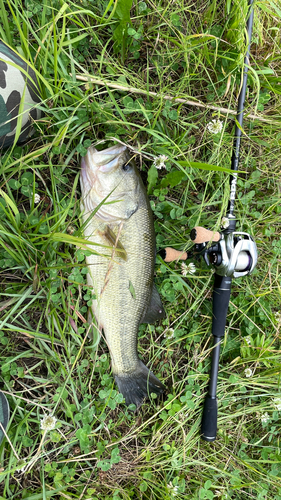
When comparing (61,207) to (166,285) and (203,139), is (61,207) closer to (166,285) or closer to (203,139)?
(166,285)

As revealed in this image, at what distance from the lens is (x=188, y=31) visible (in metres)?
2.34

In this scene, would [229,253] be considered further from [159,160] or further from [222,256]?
[159,160]

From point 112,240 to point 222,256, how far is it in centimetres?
74

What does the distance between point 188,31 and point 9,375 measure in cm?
282

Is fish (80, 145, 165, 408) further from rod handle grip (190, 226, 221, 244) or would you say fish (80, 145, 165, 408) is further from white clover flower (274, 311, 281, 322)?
white clover flower (274, 311, 281, 322)

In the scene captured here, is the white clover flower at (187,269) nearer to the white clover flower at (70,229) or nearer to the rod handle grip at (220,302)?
the rod handle grip at (220,302)

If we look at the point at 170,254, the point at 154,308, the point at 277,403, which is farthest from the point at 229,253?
the point at 277,403

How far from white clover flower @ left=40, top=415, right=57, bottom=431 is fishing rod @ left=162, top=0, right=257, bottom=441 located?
3.76 feet

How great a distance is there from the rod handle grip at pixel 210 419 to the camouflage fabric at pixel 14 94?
2338 mm

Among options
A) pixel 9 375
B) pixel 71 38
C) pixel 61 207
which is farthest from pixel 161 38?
pixel 9 375

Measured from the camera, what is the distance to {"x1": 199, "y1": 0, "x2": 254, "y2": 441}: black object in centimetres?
225

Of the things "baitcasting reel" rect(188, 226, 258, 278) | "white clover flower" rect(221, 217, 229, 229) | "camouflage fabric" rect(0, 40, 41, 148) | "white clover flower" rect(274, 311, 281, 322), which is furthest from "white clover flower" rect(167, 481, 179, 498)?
"camouflage fabric" rect(0, 40, 41, 148)

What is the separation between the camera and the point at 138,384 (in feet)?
7.45

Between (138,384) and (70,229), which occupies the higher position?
(70,229)
